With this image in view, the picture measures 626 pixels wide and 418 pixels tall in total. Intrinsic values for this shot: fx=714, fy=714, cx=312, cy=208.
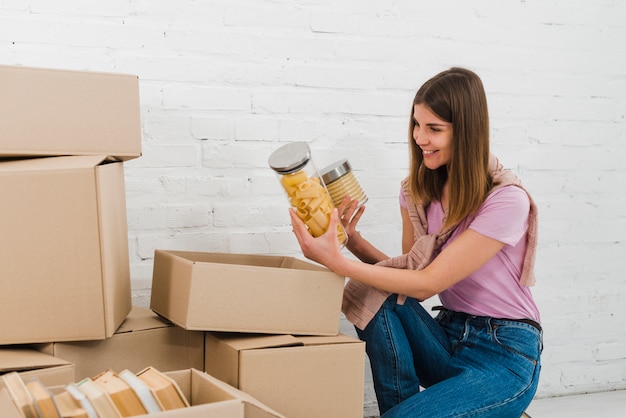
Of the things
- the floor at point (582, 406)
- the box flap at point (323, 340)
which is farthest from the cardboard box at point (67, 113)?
the floor at point (582, 406)

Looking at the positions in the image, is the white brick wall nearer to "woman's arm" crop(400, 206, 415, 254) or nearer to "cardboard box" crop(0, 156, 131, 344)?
"woman's arm" crop(400, 206, 415, 254)

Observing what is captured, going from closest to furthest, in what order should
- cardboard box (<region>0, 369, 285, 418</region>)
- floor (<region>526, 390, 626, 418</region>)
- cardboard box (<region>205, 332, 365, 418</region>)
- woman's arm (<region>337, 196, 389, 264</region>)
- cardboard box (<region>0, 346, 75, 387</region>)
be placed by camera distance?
1. cardboard box (<region>0, 369, 285, 418</region>)
2. cardboard box (<region>0, 346, 75, 387</region>)
3. cardboard box (<region>205, 332, 365, 418</region>)
4. woman's arm (<region>337, 196, 389, 264</region>)
5. floor (<region>526, 390, 626, 418</region>)

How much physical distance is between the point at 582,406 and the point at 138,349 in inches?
55.1

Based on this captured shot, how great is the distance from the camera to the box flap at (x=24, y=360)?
46.1 inches

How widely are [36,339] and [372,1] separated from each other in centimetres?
118

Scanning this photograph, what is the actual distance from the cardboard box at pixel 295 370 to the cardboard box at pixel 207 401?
103mm

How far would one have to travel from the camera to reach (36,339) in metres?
1.25

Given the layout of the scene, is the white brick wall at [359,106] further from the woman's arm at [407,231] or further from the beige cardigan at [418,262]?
the beige cardigan at [418,262]

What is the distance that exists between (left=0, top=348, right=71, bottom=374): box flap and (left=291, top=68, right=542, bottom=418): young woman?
0.50m

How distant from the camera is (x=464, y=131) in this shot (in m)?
1.48

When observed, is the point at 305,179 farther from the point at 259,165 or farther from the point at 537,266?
the point at 537,266

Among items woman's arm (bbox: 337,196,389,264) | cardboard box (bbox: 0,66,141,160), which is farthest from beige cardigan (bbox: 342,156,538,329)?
cardboard box (bbox: 0,66,141,160)

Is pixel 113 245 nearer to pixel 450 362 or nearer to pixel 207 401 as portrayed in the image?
pixel 207 401

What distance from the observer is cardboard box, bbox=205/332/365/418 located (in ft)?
4.27
